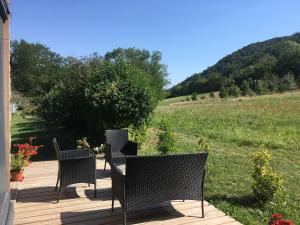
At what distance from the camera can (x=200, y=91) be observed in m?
56.9

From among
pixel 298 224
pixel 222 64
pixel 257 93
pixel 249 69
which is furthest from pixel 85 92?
pixel 222 64

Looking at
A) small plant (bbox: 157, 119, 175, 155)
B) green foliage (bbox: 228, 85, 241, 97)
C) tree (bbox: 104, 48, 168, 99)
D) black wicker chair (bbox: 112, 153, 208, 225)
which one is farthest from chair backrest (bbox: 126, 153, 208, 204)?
tree (bbox: 104, 48, 168, 99)

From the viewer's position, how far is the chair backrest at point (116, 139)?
19.7ft

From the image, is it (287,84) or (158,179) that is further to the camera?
(287,84)

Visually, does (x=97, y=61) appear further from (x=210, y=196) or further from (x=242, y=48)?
(x=242, y=48)

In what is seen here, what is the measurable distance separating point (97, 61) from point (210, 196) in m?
6.14

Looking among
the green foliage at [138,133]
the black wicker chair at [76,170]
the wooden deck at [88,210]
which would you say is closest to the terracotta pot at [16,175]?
the wooden deck at [88,210]

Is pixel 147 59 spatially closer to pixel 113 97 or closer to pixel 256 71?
pixel 256 71

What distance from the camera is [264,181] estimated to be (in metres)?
4.18

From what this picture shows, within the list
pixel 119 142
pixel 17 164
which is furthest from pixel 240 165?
pixel 17 164

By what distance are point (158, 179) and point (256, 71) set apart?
170ft

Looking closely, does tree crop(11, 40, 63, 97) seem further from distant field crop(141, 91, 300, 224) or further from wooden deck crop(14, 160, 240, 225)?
wooden deck crop(14, 160, 240, 225)

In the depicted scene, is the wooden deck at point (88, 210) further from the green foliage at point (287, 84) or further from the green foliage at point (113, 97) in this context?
the green foliage at point (287, 84)

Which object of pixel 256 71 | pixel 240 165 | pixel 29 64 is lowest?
pixel 240 165
